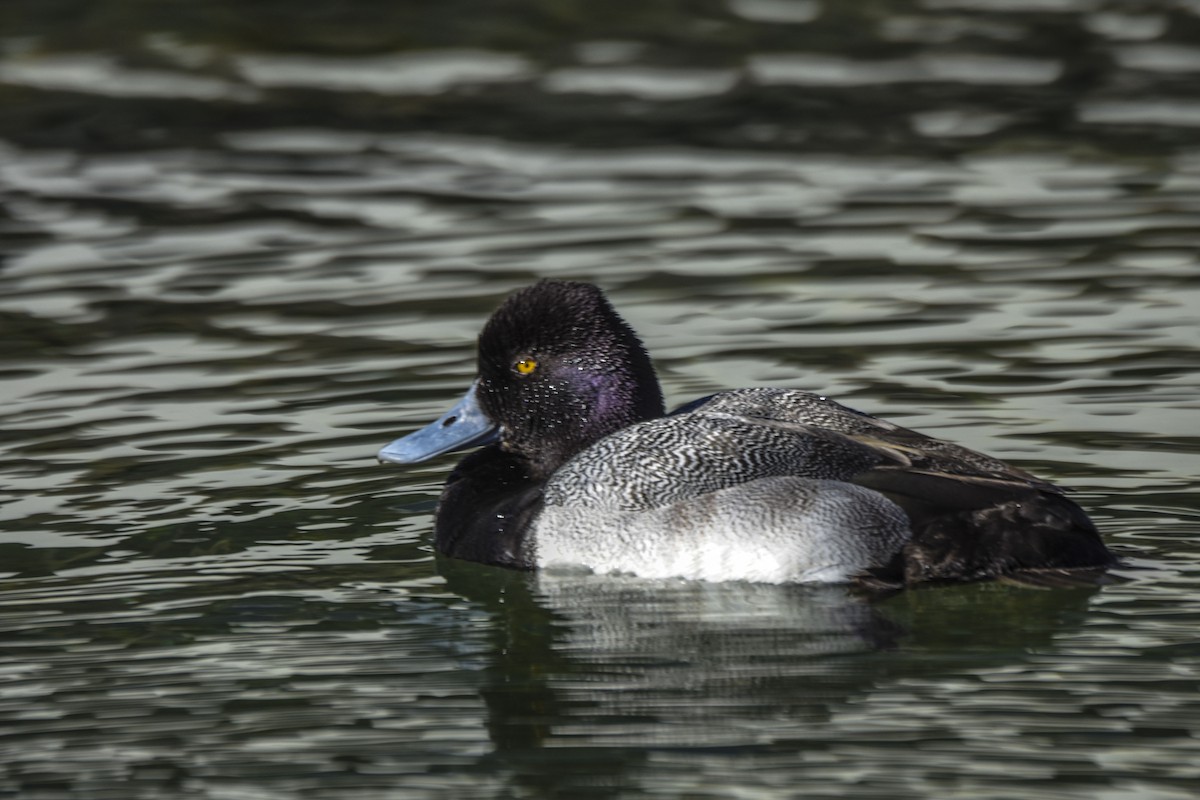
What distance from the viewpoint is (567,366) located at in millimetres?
8117

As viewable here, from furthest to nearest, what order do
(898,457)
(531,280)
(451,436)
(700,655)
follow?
1. (531,280)
2. (451,436)
3. (898,457)
4. (700,655)

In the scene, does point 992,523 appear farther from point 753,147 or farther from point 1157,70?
point 1157,70

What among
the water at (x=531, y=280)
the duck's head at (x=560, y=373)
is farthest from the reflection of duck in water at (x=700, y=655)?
the duck's head at (x=560, y=373)

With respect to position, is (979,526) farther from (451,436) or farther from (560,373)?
(451,436)

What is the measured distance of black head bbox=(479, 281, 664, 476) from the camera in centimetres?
810

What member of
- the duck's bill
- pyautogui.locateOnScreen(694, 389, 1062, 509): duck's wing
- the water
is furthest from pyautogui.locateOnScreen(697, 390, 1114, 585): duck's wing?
the duck's bill

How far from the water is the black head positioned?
72 centimetres

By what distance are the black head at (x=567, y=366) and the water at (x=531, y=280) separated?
2.36ft

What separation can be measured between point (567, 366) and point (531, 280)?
4.30 metres

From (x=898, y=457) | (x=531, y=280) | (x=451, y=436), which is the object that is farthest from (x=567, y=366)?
(x=531, y=280)

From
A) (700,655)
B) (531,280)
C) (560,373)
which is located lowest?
(700,655)

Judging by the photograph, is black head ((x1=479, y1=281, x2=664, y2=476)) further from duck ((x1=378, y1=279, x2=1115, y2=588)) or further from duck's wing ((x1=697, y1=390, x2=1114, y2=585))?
duck's wing ((x1=697, y1=390, x2=1114, y2=585))

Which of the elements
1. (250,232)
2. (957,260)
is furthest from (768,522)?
(250,232)

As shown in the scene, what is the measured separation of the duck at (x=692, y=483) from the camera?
706 cm
